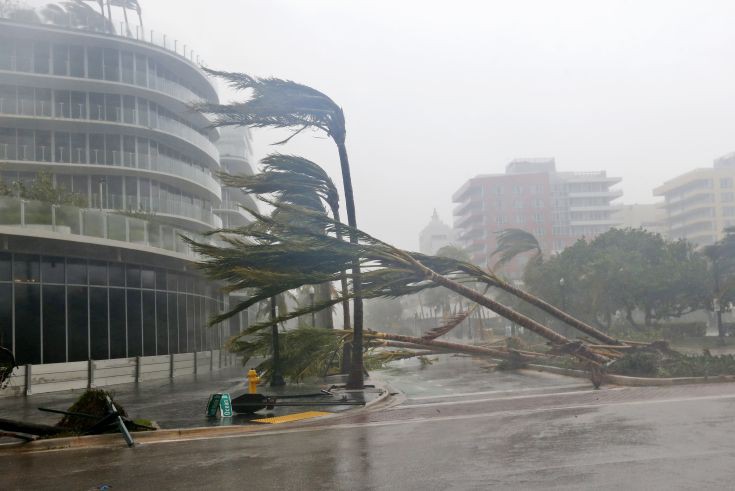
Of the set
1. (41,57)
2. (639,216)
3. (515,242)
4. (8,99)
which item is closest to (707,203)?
(639,216)

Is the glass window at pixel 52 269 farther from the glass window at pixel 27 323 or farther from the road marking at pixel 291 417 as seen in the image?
the road marking at pixel 291 417

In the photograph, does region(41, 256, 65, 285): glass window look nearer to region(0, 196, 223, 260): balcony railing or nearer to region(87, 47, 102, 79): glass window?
region(0, 196, 223, 260): balcony railing

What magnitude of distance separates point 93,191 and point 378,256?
103 feet

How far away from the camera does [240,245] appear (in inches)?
712

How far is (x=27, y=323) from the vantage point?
2353 centimetres

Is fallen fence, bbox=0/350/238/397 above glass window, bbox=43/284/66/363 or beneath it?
beneath

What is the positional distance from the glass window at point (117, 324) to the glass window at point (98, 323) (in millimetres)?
390

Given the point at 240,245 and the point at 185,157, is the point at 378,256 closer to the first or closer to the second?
the point at 240,245

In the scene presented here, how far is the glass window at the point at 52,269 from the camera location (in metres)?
24.2

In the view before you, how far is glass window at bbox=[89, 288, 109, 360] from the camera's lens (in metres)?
26.3

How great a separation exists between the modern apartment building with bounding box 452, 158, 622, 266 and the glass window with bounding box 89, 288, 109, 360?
100156mm

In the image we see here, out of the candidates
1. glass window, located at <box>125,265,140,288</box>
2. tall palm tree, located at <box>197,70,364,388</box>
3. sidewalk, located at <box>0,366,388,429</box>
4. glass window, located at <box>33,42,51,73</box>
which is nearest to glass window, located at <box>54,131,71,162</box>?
glass window, located at <box>33,42,51,73</box>

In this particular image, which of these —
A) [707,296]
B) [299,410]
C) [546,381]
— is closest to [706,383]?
[546,381]

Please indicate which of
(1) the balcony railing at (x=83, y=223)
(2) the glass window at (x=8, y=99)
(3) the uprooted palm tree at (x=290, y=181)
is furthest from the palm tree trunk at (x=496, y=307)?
(2) the glass window at (x=8, y=99)
